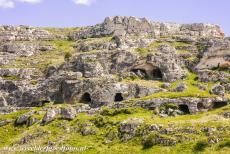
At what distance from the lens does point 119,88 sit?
232ft

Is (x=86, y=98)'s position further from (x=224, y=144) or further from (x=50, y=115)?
(x=224, y=144)

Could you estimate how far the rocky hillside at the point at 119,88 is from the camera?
53969 mm

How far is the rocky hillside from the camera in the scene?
54.0 meters

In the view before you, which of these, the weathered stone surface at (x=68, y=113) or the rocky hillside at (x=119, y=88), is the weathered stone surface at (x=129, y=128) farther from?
the weathered stone surface at (x=68, y=113)

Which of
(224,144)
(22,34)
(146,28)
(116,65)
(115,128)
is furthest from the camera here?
(22,34)

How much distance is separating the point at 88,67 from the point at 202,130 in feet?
95.1

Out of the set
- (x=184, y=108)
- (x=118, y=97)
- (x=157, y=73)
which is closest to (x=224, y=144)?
(x=184, y=108)

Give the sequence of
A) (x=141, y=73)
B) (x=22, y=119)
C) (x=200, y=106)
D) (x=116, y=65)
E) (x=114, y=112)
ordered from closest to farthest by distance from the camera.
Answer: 1. (x=200, y=106)
2. (x=114, y=112)
3. (x=22, y=119)
4. (x=141, y=73)
5. (x=116, y=65)

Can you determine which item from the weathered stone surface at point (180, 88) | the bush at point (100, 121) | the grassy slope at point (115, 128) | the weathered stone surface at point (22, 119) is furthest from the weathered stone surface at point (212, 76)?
the weathered stone surface at point (22, 119)

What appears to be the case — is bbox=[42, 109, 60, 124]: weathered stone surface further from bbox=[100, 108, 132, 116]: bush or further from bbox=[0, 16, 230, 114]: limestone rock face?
bbox=[100, 108, 132, 116]: bush

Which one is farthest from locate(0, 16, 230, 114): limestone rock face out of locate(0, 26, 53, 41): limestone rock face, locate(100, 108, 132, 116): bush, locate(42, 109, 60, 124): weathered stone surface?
locate(100, 108, 132, 116): bush

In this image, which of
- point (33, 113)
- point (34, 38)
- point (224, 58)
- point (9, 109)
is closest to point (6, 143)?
point (33, 113)

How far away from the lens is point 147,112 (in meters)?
61.5

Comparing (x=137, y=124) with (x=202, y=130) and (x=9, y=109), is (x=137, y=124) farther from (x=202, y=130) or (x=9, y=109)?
(x=9, y=109)
